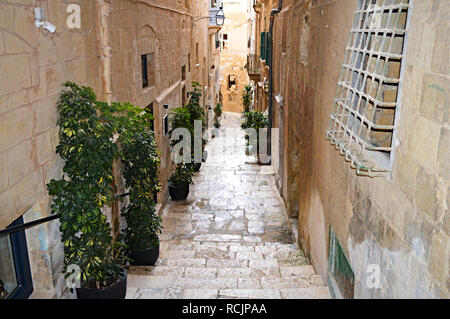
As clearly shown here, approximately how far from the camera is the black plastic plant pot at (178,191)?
10.2m

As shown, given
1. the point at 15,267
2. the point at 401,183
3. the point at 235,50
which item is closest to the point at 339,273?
the point at 401,183

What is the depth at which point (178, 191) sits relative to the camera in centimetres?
1026

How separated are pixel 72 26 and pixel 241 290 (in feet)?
11.5

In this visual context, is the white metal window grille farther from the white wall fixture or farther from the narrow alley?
the white wall fixture

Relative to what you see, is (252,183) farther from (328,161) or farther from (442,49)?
(442,49)

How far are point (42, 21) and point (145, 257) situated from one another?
3665 millimetres

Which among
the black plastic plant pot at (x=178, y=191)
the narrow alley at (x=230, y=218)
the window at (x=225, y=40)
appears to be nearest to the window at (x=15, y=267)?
the narrow alley at (x=230, y=218)

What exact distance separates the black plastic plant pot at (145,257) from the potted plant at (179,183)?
13.2 feet

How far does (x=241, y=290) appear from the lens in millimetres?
5078

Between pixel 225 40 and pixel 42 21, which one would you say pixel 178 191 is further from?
pixel 225 40

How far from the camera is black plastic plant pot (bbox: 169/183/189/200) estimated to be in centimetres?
1023

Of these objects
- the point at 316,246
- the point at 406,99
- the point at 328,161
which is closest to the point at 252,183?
the point at 316,246
